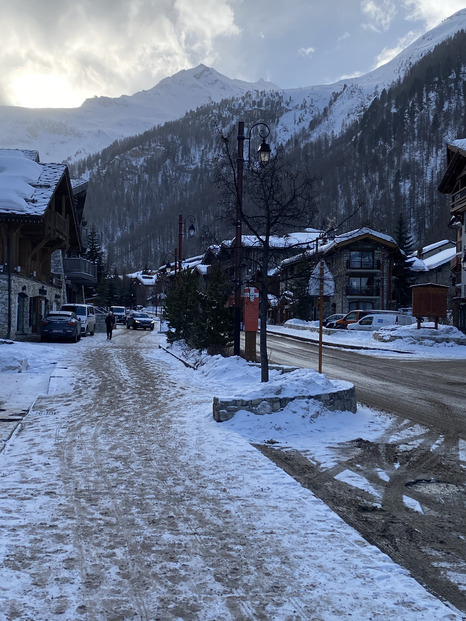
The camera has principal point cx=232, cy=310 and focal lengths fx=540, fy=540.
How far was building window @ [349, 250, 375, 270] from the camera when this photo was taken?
175ft

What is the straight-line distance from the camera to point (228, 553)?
12.8 feet

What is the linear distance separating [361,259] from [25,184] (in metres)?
34.8

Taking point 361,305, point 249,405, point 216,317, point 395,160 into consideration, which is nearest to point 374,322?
point 361,305

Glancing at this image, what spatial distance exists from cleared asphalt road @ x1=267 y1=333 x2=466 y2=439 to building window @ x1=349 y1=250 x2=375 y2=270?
1207 inches

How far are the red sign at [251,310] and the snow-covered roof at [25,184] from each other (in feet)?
43.3

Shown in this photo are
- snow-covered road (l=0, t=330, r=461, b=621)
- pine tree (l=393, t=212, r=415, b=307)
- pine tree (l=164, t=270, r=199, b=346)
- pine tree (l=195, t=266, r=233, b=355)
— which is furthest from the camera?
pine tree (l=393, t=212, r=415, b=307)

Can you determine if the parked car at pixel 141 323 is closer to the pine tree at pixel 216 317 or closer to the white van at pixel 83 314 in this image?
Result: the white van at pixel 83 314

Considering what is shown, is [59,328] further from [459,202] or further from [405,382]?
[459,202]

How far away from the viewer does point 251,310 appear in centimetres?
1669

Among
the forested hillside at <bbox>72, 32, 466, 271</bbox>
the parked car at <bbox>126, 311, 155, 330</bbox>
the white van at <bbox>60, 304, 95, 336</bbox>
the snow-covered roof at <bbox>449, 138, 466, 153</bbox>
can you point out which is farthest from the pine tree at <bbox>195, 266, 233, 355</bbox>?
the forested hillside at <bbox>72, 32, 466, 271</bbox>

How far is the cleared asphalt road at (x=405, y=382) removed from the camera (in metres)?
9.89

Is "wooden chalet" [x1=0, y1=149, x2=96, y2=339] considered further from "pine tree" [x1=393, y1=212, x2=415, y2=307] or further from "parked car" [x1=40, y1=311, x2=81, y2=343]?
"pine tree" [x1=393, y1=212, x2=415, y2=307]

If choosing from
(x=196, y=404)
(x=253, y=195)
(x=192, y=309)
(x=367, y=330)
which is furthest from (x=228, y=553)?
(x=367, y=330)

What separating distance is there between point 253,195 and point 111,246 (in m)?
194
